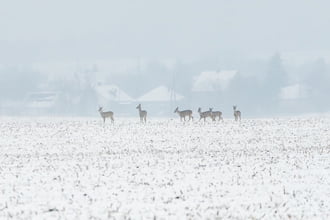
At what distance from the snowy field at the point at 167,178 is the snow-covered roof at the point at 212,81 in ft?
446

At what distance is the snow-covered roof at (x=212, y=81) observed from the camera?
172 meters

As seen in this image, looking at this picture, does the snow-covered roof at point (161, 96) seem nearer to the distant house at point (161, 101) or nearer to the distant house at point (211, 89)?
the distant house at point (161, 101)

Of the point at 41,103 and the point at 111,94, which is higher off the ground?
the point at 111,94

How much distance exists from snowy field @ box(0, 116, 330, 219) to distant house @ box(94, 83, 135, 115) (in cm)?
13164

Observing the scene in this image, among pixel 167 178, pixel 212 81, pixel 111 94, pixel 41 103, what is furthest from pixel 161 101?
pixel 167 178

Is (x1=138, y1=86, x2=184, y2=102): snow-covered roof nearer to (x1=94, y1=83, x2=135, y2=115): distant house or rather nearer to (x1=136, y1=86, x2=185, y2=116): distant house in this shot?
(x1=136, y1=86, x2=185, y2=116): distant house

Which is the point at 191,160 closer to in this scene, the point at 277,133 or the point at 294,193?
the point at 294,193

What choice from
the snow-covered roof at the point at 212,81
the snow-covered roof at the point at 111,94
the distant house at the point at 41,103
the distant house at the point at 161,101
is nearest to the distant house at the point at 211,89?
the snow-covered roof at the point at 212,81

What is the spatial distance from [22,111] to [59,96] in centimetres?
1061

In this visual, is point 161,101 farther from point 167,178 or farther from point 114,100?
point 167,178

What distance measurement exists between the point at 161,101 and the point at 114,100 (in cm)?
1389

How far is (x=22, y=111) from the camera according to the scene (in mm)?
170750

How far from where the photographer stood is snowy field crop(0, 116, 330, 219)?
15.6 metres

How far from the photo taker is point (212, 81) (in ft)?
583
